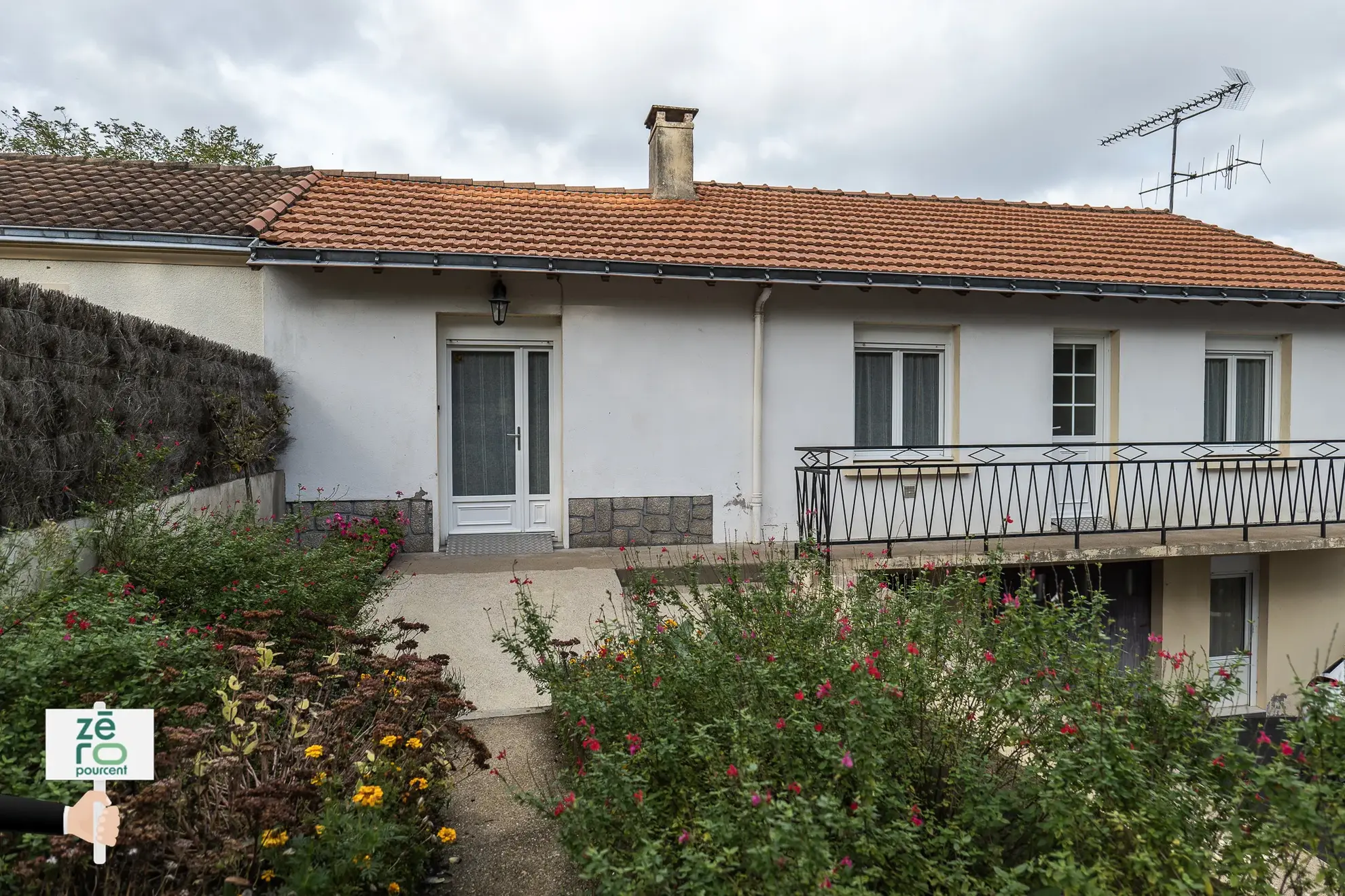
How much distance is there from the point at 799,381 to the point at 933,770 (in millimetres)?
6082

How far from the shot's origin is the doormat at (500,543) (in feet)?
25.1

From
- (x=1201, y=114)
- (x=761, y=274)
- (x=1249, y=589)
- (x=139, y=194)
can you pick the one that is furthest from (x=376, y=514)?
(x=1201, y=114)

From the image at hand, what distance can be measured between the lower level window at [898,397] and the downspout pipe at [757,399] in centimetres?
128

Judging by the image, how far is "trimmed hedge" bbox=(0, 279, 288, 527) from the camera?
3.62m

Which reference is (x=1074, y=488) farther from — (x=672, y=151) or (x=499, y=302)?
(x=499, y=302)

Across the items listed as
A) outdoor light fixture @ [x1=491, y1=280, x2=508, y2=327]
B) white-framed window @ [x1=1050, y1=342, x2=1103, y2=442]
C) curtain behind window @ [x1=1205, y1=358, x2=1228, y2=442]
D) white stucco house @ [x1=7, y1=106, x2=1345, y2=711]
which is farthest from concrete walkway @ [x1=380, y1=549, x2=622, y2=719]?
curtain behind window @ [x1=1205, y1=358, x2=1228, y2=442]

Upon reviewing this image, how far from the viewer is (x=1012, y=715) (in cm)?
242

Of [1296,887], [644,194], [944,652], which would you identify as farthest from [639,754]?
[644,194]

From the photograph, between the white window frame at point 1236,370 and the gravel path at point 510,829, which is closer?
the gravel path at point 510,829

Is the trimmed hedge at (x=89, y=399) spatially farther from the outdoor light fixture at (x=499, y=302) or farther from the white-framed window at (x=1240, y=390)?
the white-framed window at (x=1240, y=390)

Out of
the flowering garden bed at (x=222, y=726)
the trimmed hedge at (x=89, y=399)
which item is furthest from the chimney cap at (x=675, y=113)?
the flowering garden bed at (x=222, y=726)

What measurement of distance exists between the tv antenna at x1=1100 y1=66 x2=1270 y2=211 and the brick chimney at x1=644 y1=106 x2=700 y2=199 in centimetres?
949

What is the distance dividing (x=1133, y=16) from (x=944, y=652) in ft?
33.1

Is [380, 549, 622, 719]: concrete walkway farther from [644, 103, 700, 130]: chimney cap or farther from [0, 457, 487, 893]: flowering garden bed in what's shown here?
[644, 103, 700, 130]: chimney cap
